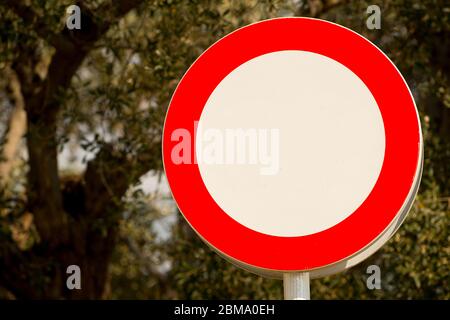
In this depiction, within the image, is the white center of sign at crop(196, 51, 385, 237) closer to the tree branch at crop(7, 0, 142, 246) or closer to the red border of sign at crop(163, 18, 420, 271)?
the red border of sign at crop(163, 18, 420, 271)

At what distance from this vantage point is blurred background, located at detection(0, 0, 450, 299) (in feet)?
19.8

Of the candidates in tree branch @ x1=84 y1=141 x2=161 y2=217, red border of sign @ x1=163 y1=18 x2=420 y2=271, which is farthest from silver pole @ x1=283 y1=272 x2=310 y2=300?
tree branch @ x1=84 y1=141 x2=161 y2=217

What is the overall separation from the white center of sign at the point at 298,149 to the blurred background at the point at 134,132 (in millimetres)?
3553

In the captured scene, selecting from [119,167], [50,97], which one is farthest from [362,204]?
[50,97]

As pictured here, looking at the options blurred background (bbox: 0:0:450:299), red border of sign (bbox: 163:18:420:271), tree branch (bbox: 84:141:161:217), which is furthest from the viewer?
tree branch (bbox: 84:141:161:217)

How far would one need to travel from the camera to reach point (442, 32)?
23.3 feet

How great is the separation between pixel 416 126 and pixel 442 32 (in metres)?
5.16

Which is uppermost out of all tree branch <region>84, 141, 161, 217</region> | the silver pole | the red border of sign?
tree branch <region>84, 141, 161, 217</region>

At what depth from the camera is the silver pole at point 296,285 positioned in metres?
2.16

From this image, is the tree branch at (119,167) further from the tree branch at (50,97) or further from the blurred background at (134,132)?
the tree branch at (50,97)

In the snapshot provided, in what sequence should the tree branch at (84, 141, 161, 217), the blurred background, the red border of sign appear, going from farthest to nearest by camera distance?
the tree branch at (84, 141, 161, 217), the blurred background, the red border of sign

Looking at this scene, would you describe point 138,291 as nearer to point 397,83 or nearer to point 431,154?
point 431,154

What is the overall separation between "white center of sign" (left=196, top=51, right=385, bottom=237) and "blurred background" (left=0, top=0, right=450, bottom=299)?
3553 mm

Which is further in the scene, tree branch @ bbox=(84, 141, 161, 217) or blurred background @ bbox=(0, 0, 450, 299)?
tree branch @ bbox=(84, 141, 161, 217)
